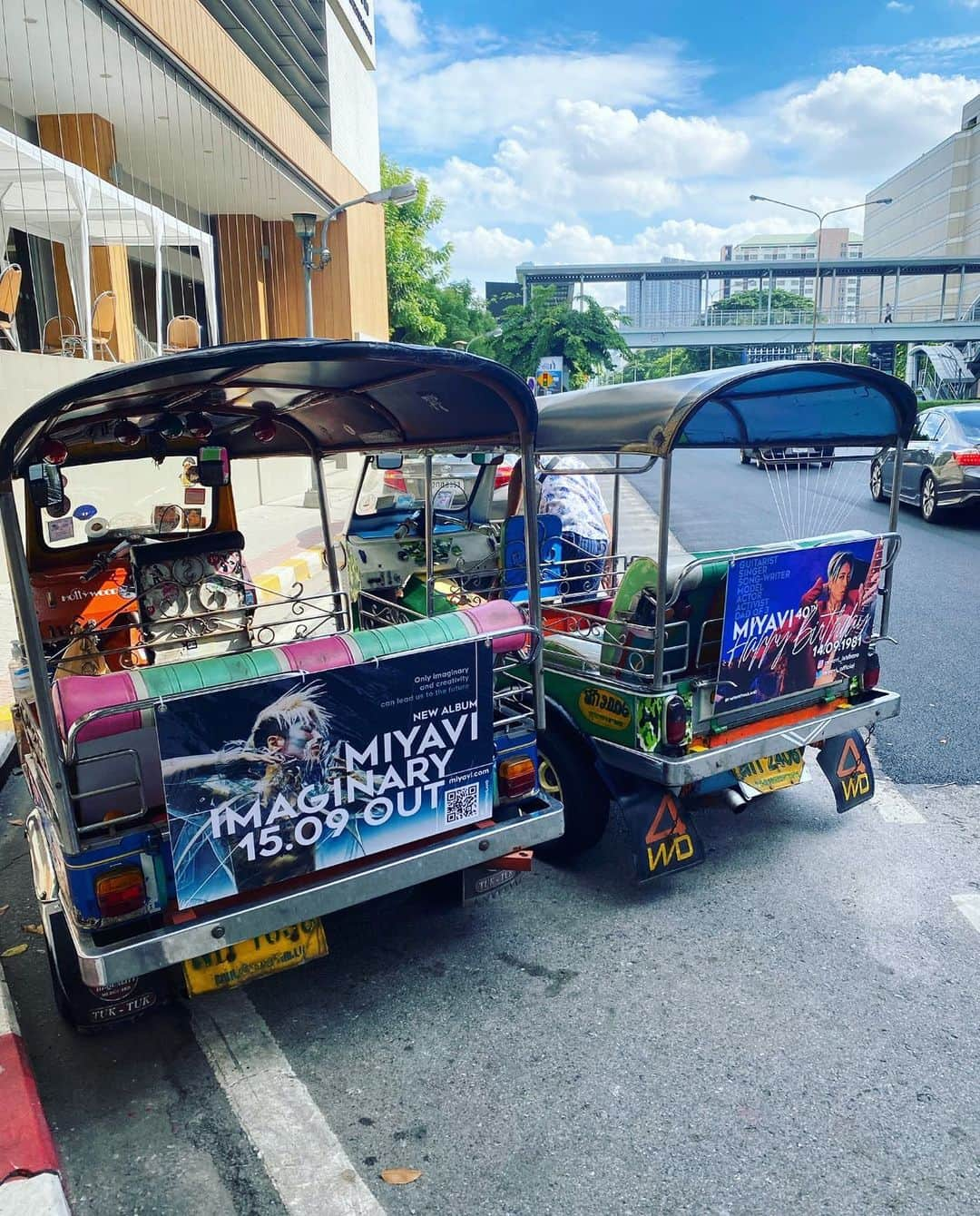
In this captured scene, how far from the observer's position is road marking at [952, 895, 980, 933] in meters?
3.67

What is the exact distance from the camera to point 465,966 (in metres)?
3.48

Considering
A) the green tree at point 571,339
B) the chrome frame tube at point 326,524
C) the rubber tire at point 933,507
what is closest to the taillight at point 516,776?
the chrome frame tube at point 326,524

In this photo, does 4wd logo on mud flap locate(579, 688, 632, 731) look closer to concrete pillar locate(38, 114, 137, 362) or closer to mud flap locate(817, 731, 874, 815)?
mud flap locate(817, 731, 874, 815)

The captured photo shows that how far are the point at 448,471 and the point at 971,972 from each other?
22.7 ft

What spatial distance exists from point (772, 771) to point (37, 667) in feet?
10.5

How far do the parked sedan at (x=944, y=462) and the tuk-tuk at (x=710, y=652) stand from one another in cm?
882

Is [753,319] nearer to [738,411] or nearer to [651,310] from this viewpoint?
[651,310]

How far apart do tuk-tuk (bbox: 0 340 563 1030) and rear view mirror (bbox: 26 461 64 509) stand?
1 cm

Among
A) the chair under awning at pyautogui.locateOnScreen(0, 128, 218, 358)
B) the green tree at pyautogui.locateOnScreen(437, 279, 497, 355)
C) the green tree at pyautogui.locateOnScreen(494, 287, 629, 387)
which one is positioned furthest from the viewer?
the green tree at pyautogui.locateOnScreen(437, 279, 497, 355)

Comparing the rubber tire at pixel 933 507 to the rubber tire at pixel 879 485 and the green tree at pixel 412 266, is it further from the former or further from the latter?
the green tree at pixel 412 266

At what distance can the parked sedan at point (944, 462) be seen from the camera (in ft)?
41.2

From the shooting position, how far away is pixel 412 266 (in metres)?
42.1

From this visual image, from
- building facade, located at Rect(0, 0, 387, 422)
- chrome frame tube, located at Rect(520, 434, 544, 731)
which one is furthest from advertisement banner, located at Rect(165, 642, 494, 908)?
building facade, located at Rect(0, 0, 387, 422)

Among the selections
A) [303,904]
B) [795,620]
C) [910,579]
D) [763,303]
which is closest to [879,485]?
[910,579]
